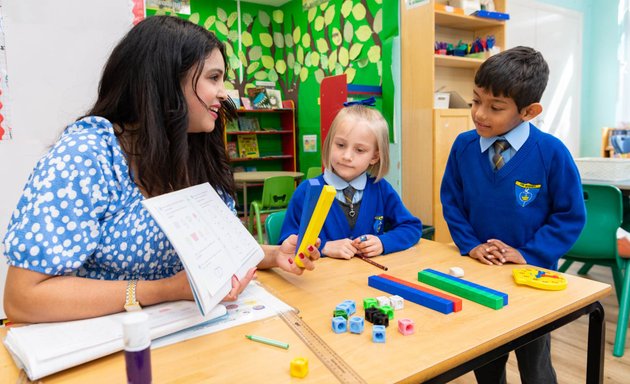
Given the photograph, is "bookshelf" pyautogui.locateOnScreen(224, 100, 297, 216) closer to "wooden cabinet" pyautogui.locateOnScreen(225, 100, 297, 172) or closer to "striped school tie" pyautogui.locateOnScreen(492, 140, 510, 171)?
"wooden cabinet" pyautogui.locateOnScreen(225, 100, 297, 172)

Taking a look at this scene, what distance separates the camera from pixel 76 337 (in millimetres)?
750

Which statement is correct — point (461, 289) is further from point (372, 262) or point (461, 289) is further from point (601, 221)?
point (601, 221)

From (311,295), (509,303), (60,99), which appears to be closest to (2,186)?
(60,99)

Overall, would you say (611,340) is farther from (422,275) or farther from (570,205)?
(422,275)

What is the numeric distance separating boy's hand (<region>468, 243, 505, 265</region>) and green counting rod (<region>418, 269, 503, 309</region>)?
9.6 inches

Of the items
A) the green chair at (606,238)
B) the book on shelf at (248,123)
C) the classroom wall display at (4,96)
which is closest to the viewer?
the classroom wall display at (4,96)

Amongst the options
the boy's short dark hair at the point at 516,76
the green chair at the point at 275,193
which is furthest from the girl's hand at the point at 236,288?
the green chair at the point at 275,193

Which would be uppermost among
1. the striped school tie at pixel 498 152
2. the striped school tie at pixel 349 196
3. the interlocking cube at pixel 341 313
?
the striped school tie at pixel 498 152

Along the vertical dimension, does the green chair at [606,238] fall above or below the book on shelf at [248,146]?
below

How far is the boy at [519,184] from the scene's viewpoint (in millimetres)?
1299

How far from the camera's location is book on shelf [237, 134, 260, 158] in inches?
247

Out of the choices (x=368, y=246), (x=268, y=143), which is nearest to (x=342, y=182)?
(x=368, y=246)

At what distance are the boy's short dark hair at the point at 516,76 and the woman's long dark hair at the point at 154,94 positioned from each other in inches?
33.6

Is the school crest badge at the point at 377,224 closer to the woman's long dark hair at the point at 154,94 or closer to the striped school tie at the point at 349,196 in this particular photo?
the striped school tie at the point at 349,196
